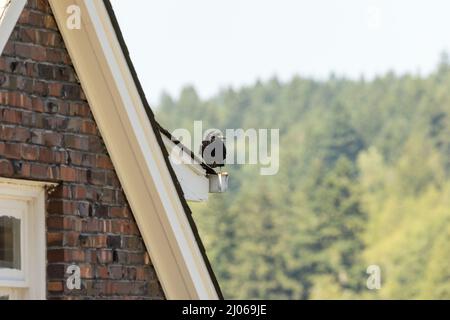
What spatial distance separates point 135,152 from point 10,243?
101 cm

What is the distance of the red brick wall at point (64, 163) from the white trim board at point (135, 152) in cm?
6

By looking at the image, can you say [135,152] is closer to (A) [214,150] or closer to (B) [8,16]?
(B) [8,16]

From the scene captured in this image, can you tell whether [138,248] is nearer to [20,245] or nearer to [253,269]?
[20,245]

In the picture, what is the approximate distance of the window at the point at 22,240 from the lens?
381 inches

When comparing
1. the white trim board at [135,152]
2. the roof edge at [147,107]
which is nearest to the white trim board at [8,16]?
the white trim board at [135,152]

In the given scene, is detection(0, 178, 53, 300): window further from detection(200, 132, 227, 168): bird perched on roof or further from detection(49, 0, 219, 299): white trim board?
detection(200, 132, 227, 168): bird perched on roof

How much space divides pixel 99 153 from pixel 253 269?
15150cm

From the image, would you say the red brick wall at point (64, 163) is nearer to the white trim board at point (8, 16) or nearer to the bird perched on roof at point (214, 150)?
the white trim board at point (8, 16)

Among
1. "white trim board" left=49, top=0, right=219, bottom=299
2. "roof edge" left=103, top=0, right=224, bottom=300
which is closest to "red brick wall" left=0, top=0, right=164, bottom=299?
"white trim board" left=49, top=0, right=219, bottom=299

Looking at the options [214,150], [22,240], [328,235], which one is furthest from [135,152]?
[328,235]

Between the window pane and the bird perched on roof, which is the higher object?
the bird perched on roof

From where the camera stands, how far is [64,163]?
9.95 m

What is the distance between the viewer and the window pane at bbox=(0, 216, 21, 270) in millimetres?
9680

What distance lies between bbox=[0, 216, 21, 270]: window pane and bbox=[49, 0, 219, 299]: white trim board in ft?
2.75
